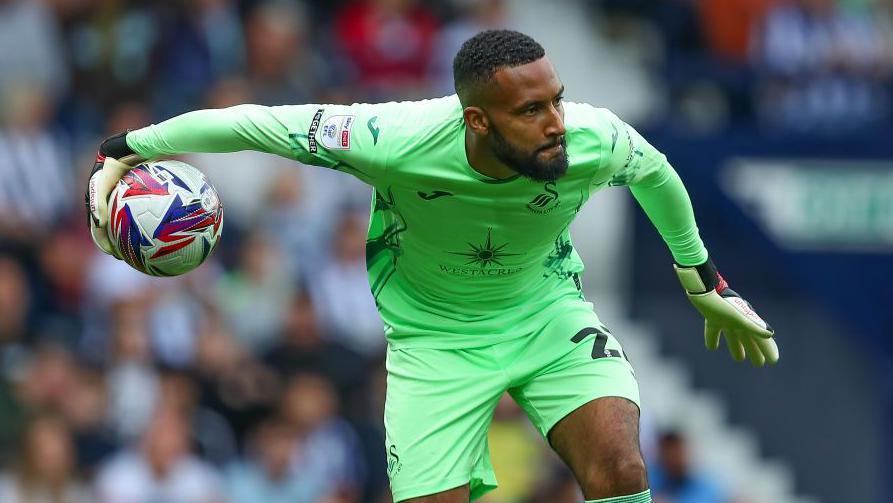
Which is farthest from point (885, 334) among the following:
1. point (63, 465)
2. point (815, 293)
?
point (63, 465)

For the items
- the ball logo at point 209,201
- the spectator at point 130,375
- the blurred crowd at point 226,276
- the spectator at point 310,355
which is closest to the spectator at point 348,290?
the blurred crowd at point 226,276

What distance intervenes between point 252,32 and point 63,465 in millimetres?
4172

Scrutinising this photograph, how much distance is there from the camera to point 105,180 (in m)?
6.81

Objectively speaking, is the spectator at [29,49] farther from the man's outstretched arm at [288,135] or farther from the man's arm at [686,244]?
the man's arm at [686,244]

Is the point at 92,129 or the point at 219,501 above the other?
the point at 92,129

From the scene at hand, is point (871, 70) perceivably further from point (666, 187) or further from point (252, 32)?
point (666, 187)

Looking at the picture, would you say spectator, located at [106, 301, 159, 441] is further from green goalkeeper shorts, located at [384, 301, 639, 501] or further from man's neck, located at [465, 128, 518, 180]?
man's neck, located at [465, 128, 518, 180]

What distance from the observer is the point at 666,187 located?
22.9 feet

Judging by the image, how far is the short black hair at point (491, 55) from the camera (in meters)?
6.38

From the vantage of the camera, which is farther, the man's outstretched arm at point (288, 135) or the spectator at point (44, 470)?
the spectator at point (44, 470)

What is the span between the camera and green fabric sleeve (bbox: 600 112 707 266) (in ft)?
22.2

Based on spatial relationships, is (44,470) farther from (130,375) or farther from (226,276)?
(226,276)

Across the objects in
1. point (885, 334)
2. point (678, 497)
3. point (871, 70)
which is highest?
point (871, 70)

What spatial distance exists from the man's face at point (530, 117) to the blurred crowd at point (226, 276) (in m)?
5.00
